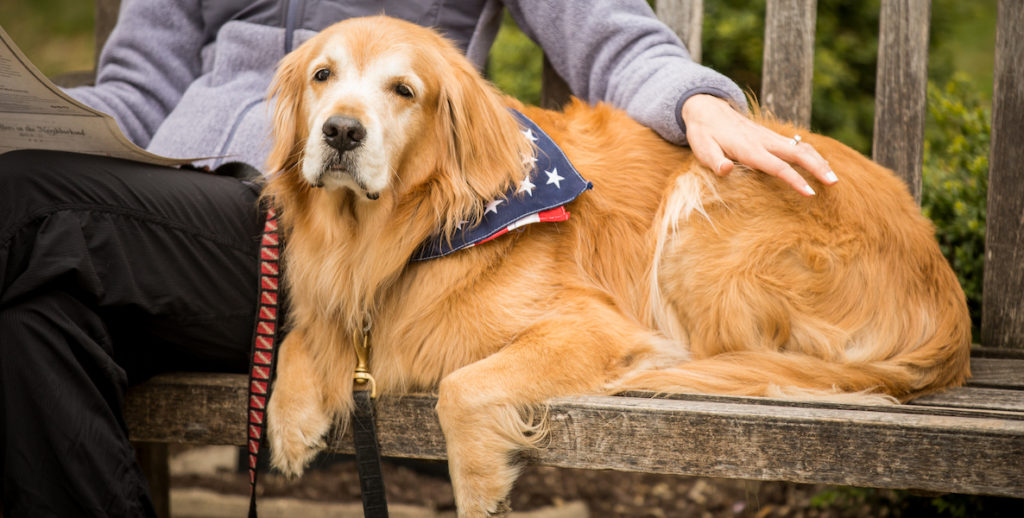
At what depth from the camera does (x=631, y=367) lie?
1886 millimetres

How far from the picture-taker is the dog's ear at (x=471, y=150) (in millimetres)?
1867

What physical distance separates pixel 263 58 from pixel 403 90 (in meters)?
0.72

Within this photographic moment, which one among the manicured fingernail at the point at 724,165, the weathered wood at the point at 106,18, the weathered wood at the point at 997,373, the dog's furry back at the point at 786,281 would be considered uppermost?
the weathered wood at the point at 106,18

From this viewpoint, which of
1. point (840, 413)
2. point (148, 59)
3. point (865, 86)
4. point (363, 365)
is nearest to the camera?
point (840, 413)

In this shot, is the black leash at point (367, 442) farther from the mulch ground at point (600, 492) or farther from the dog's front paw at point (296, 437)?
the mulch ground at point (600, 492)

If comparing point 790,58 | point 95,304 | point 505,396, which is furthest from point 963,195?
point 95,304

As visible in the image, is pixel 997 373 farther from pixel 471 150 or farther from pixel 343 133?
pixel 343 133

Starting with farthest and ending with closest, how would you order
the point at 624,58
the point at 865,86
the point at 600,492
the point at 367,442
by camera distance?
the point at 865,86 < the point at 600,492 < the point at 624,58 < the point at 367,442

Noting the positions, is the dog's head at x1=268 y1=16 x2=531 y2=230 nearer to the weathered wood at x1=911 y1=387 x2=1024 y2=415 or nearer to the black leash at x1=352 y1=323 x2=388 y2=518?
the black leash at x1=352 y1=323 x2=388 y2=518

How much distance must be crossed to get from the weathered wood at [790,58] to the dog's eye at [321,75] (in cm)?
140

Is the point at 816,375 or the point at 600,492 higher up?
the point at 816,375

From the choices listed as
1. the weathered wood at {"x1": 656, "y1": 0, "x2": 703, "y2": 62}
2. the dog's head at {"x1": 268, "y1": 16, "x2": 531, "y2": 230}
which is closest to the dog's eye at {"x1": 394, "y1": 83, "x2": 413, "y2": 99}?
the dog's head at {"x1": 268, "y1": 16, "x2": 531, "y2": 230}

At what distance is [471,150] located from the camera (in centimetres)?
190

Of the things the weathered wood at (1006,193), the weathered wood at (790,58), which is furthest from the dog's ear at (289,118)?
the weathered wood at (1006,193)
